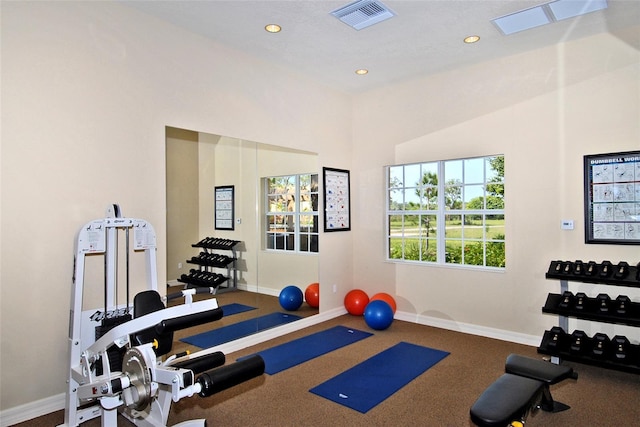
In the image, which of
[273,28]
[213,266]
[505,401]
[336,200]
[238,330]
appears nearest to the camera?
[505,401]

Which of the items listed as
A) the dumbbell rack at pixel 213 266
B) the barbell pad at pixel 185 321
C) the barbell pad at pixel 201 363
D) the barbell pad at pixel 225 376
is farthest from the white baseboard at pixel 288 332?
the barbell pad at pixel 225 376

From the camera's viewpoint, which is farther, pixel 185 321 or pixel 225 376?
pixel 185 321

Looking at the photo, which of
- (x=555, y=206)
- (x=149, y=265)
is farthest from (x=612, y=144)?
(x=149, y=265)

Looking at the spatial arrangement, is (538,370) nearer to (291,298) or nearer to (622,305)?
(622,305)

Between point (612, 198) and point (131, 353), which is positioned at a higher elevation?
point (612, 198)

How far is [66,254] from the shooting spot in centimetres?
307

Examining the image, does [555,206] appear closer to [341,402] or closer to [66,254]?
[341,402]

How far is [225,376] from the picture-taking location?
76.6 inches

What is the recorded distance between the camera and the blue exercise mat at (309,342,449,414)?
3.15 meters

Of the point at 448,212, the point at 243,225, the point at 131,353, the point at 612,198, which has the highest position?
the point at 612,198

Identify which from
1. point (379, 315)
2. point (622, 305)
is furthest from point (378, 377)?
point (622, 305)

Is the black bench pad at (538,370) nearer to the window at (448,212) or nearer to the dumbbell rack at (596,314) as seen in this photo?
the dumbbell rack at (596,314)

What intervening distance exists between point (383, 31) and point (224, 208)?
Result: 234 centimetres

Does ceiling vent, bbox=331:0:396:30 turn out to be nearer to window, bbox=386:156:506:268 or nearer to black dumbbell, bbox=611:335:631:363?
window, bbox=386:156:506:268
